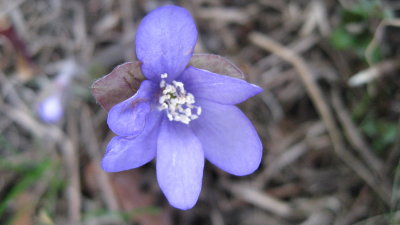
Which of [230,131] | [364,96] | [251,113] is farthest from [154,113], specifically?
[364,96]

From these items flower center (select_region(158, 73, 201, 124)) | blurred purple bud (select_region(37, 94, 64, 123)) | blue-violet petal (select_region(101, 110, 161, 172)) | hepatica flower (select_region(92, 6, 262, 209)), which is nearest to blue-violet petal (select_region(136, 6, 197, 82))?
hepatica flower (select_region(92, 6, 262, 209))

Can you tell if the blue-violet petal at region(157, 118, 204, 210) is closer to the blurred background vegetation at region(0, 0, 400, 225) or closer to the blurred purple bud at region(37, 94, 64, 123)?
the blurred background vegetation at region(0, 0, 400, 225)

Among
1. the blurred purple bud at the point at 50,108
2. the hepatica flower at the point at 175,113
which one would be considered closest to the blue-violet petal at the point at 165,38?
the hepatica flower at the point at 175,113

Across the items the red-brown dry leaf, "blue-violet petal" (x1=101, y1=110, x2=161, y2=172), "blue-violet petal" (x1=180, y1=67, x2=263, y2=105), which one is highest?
"blue-violet petal" (x1=180, y1=67, x2=263, y2=105)

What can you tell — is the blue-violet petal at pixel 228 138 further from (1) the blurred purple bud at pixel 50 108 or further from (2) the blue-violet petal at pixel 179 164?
(1) the blurred purple bud at pixel 50 108

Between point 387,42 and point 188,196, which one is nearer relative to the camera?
point 188,196

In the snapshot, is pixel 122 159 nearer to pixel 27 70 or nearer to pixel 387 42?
pixel 27 70
